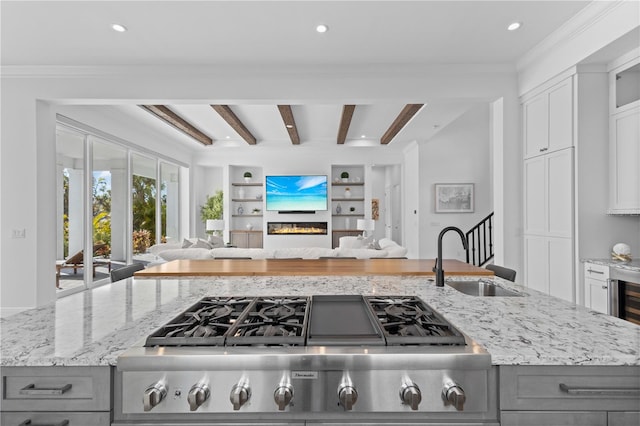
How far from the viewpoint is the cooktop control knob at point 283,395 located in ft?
2.89

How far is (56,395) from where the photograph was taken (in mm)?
929

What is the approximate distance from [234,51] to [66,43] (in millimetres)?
1573

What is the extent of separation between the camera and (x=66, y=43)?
329 centimetres

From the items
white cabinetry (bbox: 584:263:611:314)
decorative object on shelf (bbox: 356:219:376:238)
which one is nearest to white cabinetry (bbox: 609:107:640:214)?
white cabinetry (bbox: 584:263:611:314)

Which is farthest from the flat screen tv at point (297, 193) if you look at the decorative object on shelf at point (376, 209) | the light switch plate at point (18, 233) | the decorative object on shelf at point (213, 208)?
the light switch plate at point (18, 233)

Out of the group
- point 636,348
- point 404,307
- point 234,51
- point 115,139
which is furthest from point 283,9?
point 115,139

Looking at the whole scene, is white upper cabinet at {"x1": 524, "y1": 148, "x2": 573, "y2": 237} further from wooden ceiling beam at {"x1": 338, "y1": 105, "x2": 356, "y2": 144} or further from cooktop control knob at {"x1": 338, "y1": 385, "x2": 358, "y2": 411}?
cooktop control knob at {"x1": 338, "y1": 385, "x2": 358, "y2": 411}

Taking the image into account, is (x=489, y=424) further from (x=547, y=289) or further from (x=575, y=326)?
(x=547, y=289)

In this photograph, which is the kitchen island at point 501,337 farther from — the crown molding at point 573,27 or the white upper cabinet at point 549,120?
the crown molding at point 573,27

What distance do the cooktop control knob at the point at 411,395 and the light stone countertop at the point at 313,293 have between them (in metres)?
0.22

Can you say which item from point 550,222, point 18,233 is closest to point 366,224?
point 550,222

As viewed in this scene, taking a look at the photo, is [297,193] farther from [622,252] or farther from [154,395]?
[154,395]

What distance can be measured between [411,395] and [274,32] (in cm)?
309

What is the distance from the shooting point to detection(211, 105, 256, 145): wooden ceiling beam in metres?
5.13
